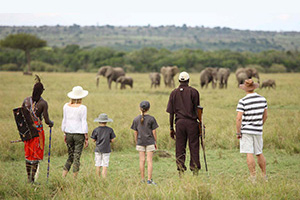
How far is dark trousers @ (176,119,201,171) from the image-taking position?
6.91 m

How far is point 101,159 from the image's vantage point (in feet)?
23.2

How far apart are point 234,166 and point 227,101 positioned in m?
11.1

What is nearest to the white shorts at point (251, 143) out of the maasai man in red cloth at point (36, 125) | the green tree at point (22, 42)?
the maasai man in red cloth at point (36, 125)

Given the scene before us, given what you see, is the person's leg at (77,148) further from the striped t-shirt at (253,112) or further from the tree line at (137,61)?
the tree line at (137,61)

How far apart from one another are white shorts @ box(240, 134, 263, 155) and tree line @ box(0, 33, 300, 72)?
178 feet

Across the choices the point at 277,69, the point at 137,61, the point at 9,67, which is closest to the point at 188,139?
the point at 277,69

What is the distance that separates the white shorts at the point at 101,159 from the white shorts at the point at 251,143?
2.17m

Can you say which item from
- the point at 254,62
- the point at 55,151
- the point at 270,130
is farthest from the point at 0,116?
the point at 254,62

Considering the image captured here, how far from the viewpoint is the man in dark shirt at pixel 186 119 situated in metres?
6.91

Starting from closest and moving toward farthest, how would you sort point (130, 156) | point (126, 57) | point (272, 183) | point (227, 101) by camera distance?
point (272, 183) < point (130, 156) < point (227, 101) < point (126, 57)

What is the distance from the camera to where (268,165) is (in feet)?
27.4

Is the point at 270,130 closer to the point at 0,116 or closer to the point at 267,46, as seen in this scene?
the point at 0,116

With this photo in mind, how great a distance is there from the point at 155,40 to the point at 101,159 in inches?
6419

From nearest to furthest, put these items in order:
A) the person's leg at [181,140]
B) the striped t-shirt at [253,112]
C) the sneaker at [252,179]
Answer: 1. the sneaker at [252,179]
2. the striped t-shirt at [253,112]
3. the person's leg at [181,140]
